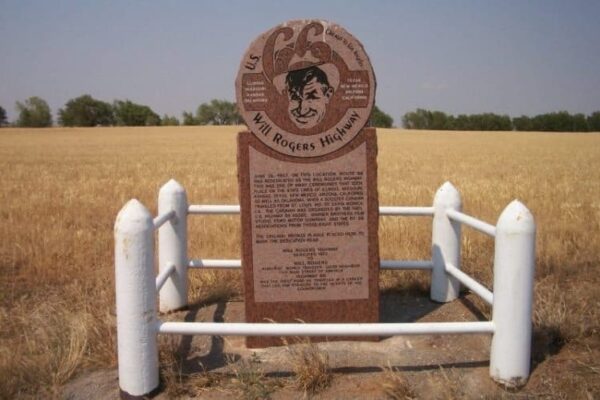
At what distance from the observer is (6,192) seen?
1105cm

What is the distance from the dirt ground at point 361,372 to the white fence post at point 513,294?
127mm

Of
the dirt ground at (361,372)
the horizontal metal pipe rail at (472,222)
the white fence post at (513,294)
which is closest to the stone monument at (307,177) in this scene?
the dirt ground at (361,372)

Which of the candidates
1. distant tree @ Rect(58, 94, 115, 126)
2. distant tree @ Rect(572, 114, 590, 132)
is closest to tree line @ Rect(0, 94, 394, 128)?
distant tree @ Rect(58, 94, 115, 126)

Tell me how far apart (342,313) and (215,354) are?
3.03 feet

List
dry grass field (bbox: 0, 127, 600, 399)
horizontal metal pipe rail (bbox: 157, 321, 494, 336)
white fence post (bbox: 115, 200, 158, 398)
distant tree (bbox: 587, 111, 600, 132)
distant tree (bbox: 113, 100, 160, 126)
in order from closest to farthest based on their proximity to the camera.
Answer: white fence post (bbox: 115, 200, 158, 398), horizontal metal pipe rail (bbox: 157, 321, 494, 336), dry grass field (bbox: 0, 127, 600, 399), distant tree (bbox: 587, 111, 600, 132), distant tree (bbox: 113, 100, 160, 126)

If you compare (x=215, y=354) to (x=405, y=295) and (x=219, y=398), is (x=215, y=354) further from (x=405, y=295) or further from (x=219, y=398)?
(x=405, y=295)

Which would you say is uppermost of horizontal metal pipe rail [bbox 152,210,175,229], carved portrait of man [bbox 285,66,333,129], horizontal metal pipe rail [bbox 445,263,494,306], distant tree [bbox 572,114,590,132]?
distant tree [bbox 572,114,590,132]

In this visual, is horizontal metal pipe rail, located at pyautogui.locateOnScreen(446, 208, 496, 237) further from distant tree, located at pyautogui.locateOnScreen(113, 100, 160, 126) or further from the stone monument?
distant tree, located at pyautogui.locateOnScreen(113, 100, 160, 126)

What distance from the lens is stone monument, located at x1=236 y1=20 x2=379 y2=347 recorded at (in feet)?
12.1

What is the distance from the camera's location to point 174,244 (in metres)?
4.41

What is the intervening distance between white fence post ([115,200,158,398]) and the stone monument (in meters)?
0.87

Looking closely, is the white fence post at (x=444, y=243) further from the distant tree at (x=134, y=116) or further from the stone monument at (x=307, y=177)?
the distant tree at (x=134, y=116)

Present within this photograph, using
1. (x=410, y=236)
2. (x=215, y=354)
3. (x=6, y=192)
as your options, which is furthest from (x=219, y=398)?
(x=6, y=192)

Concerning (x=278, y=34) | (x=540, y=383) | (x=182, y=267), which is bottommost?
(x=540, y=383)
